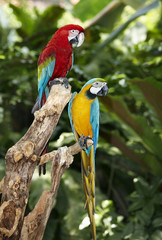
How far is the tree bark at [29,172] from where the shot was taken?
0.43 metres

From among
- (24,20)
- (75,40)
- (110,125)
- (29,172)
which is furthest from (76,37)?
(24,20)

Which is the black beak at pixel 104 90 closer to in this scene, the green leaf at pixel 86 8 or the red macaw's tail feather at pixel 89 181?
the red macaw's tail feather at pixel 89 181

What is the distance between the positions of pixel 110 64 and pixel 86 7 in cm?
52

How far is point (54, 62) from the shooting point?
525 millimetres

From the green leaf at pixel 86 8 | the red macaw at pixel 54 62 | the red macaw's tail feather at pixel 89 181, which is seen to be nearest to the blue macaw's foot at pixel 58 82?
the red macaw at pixel 54 62

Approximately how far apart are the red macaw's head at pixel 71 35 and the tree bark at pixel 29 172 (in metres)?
0.10

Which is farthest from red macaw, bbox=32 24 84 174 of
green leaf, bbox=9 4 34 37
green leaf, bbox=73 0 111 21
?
green leaf, bbox=73 0 111 21

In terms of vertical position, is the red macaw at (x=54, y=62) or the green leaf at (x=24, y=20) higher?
the green leaf at (x=24, y=20)

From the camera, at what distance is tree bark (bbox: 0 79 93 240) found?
426mm

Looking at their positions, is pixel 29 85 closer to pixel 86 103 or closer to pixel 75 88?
pixel 75 88

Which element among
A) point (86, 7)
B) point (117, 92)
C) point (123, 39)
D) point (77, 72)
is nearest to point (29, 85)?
point (77, 72)

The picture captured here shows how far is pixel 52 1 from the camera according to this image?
9.06 feet

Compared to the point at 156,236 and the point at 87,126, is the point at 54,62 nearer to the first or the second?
the point at 87,126

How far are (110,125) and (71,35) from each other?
2.74ft
